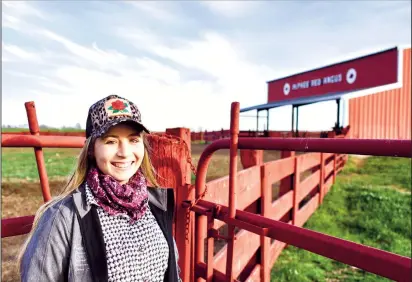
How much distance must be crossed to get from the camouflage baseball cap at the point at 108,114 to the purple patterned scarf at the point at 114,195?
0.18 meters

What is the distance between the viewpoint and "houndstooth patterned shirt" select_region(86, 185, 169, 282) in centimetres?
124

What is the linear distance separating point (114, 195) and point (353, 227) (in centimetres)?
502

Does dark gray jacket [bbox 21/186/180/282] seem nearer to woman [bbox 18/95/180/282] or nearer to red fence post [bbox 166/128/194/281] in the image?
woman [bbox 18/95/180/282]

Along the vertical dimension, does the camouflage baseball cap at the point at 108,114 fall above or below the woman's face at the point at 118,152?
above

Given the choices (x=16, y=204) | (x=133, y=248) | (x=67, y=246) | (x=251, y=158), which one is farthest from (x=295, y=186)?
(x=16, y=204)

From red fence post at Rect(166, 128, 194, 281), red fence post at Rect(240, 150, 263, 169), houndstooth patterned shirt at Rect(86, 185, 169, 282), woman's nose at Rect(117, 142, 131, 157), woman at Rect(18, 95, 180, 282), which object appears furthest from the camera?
red fence post at Rect(240, 150, 263, 169)

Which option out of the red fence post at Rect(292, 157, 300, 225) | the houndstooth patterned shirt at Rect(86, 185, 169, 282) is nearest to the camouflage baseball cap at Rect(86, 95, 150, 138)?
the houndstooth patterned shirt at Rect(86, 185, 169, 282)

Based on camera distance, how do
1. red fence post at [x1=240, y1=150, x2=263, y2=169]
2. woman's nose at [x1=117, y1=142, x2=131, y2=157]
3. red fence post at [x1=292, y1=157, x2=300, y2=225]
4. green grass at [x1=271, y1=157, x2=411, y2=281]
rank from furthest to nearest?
red fence post at [x1=292, y1=157, x2=300, y2=225], green grass at [x1=271, y1=157, x2=411, y2=281], red fence post at [x1=240, y1=150, x2=263, y2=169], woman's nose at [x1=117, y1=142, x2=131, y2=157]

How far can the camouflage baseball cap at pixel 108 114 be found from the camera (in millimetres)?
1293

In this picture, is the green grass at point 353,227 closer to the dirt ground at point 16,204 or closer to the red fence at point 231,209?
the red fence at point 231,209

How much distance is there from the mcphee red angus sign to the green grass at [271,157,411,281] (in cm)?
1047

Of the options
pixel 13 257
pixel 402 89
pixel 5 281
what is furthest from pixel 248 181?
pixel 402 89

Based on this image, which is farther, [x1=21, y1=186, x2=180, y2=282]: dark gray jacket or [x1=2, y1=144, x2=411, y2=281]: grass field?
[x1=2, y1=144, x2=411, y2=281]: grass field

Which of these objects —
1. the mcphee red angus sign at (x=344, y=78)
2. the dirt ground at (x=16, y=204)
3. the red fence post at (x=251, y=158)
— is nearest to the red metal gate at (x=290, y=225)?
the dirt ground at (x=16, y=204)
